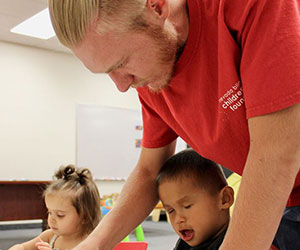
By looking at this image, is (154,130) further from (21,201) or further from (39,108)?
(39,108)

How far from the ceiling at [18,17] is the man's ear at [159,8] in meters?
4.39

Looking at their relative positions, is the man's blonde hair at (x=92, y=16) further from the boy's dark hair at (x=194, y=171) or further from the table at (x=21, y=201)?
the table at (x=21, y=201)

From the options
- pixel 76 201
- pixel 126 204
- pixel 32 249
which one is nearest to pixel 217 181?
pixel 126 204

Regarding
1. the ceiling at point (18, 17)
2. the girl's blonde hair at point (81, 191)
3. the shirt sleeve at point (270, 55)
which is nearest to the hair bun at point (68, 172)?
the girl's blonde hair at point (81, 191)

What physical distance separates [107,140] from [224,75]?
6398mm

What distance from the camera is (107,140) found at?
7121mm

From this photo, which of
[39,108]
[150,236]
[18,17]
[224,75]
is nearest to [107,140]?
[39,108]

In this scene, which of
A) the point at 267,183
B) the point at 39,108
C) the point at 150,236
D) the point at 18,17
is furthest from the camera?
the point at 39,108

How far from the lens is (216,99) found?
0.86m

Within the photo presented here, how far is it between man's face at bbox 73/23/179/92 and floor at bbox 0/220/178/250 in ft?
11.7

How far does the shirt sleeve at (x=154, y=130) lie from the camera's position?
46.0 inches

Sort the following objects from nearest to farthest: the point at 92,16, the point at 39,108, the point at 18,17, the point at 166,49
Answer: the point at 92,16
the point at 166,49
the point at 18,17
the point at 39,108

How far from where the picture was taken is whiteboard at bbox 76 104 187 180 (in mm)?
6914

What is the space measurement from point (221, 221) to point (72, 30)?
686mm
